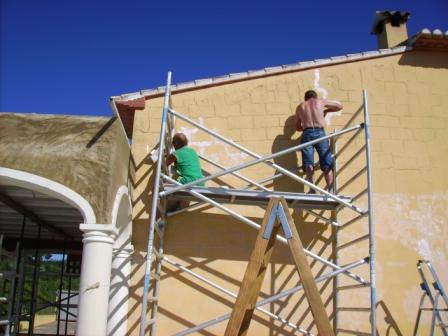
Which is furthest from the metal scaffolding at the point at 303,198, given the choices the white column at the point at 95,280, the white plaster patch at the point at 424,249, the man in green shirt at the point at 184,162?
the white plaster patch at the point at 424,249

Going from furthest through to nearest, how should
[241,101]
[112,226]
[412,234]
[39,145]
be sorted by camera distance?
[241,101] → [412,234] → [39,145] → [112,226]

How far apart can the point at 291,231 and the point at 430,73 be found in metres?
5.15

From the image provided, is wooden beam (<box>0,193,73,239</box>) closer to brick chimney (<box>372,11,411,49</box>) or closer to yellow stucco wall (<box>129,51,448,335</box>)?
yellow stucco wall (<box>129,51,448,335</box>)

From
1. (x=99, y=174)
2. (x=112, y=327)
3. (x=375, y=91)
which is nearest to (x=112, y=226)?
(x=99, y=174)

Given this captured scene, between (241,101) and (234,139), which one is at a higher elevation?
(241,101)

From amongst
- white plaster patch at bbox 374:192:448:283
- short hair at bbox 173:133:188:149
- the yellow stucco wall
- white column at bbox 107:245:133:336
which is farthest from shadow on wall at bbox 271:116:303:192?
white column at bbox 107:245:133:336

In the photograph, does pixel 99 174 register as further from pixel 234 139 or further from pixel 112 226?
pixel 234 139

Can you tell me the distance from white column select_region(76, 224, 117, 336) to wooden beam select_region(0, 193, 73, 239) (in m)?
2.03

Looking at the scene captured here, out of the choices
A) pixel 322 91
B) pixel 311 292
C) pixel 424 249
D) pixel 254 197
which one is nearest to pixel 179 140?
pixel 254 197

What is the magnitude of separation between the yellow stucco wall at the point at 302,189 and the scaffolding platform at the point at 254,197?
0.53 meters

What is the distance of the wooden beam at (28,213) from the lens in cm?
630

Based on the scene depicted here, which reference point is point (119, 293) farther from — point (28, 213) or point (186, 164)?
point (28, 213)

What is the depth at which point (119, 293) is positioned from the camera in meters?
6.03

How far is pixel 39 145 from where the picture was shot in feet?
17.4
